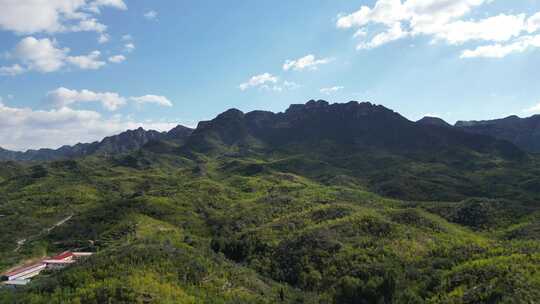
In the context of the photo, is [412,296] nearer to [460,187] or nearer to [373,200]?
[373,200]

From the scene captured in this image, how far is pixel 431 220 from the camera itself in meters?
118

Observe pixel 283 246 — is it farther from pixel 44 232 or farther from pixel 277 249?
pixel 44 232

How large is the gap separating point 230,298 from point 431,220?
73625 millimetres

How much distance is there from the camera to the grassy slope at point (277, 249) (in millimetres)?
66625

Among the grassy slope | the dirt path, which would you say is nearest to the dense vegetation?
the grassy slope

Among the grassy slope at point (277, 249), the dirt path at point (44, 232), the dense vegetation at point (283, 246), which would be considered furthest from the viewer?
the dirt path at point (44, 232)

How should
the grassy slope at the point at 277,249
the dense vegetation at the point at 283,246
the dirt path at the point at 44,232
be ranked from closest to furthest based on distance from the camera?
the grassy slope at the point at 277,249, the dense vegetation at the point at 283,246, the dirt path at the point at 44,232

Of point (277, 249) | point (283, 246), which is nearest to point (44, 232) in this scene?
point (277, 249)

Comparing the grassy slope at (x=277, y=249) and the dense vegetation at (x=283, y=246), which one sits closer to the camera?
the grassy slope at (x=277, y=249)

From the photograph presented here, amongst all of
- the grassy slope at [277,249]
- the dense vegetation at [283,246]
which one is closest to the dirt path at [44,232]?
the dense vegetation at [283,246]

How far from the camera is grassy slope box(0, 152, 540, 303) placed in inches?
2623

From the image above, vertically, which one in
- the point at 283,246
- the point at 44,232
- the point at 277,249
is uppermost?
the point at 44,232

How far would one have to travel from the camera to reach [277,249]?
106 metres

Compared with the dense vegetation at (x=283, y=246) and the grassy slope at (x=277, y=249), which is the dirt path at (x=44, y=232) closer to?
the dense vegetation at (x=283, y=246)
